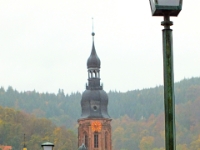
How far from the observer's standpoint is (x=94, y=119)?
105438 millimetres

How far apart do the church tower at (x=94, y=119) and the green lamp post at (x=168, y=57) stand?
314ft

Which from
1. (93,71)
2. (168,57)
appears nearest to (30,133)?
(93,71)

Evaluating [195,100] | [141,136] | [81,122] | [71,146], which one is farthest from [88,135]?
[195,100]

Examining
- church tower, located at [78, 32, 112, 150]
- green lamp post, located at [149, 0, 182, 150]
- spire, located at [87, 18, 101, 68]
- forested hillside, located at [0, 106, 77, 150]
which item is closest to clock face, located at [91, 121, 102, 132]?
church tower, located at [78, 32, 112, 150]

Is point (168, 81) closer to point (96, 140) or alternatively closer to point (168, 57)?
point (168, 57)

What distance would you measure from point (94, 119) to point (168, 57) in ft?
319

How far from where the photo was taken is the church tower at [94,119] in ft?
344

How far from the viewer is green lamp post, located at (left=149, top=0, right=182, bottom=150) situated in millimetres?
8305

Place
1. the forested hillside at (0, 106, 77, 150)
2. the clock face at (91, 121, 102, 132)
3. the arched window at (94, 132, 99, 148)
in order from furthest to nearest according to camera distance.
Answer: the forested hillside at (0, 106, 77, 150) < the clock face at (91, 121, 102, 132) < the arched window at (94, 132, 99, 148)

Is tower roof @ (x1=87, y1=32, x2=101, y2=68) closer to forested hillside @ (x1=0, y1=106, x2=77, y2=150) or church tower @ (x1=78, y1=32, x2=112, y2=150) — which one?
church tower @ (x1=78, y1=32, x2=112, y2=150)

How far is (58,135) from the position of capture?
157m

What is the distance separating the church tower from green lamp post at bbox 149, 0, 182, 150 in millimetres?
95792

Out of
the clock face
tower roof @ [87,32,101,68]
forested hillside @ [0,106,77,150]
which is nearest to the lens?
the clock face

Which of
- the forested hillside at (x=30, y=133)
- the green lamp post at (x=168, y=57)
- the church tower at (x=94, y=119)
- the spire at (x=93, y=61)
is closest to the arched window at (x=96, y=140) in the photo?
the church tower at (x=94, y=119)
